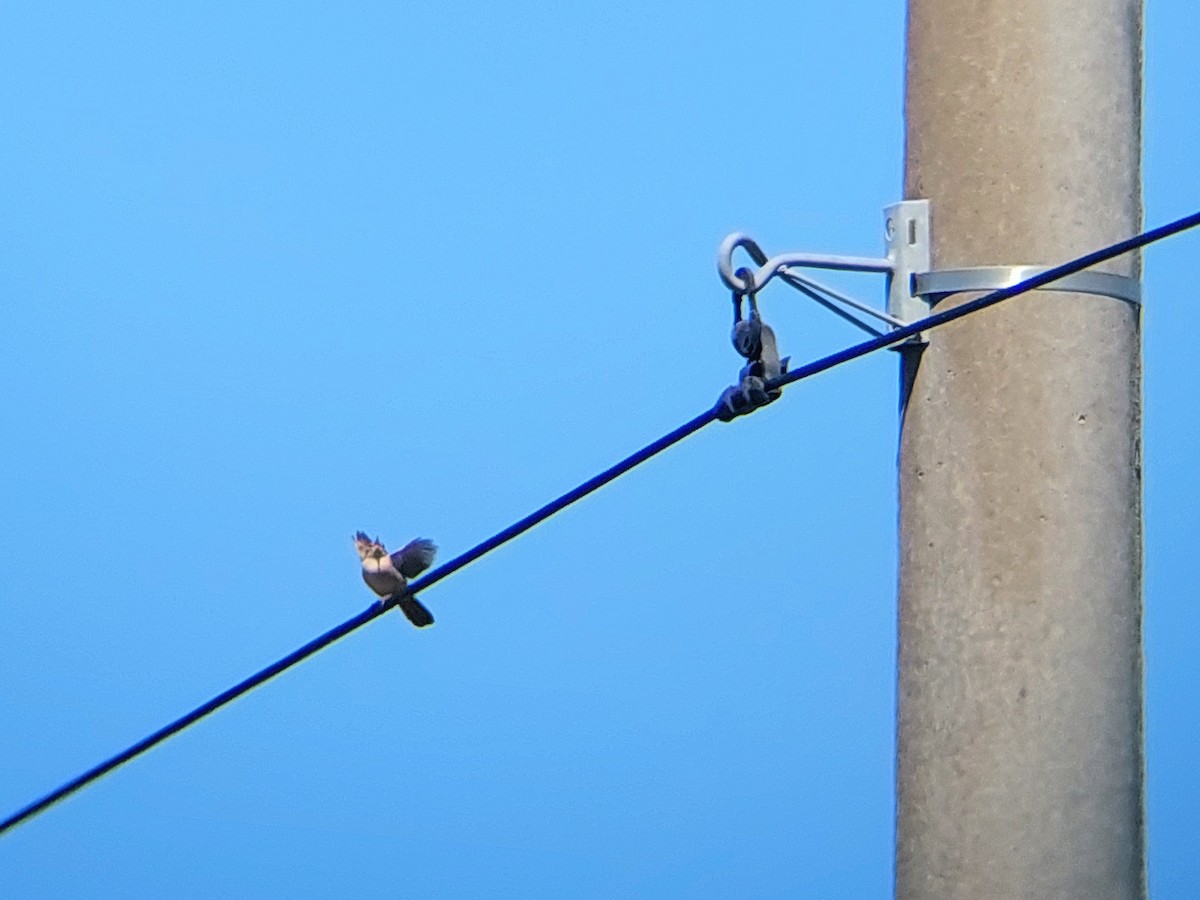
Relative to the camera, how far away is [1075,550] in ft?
4.06

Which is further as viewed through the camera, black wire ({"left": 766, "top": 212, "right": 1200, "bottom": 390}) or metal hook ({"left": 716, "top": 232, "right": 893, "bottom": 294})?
metal hook ({"left": 716, "top": 232, "right": 893, "bottom": 294})

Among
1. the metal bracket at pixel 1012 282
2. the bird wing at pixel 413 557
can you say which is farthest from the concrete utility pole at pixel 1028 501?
the bird wing at pixel 413 557

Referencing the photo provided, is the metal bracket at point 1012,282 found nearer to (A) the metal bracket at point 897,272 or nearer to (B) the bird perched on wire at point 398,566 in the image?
(A) the metal bracket at point 897,272

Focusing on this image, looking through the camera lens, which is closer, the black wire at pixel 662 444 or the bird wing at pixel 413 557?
the black wire at pixel 662 444

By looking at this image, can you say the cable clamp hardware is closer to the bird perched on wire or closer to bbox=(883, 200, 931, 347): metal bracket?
bbox=(883, 200, 931, 347): metal bracket

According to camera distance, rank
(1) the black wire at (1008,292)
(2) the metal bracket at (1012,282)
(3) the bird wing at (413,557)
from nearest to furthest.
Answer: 1. (1) the black wire at (1008,292)
2. (2) the metal bracket at (1012,282)
3. (3) the bird wing at (413,557)

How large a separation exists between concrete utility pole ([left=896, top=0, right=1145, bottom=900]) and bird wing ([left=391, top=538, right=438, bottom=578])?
1.05m

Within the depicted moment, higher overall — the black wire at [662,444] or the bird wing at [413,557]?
the bird wing at [413,557]

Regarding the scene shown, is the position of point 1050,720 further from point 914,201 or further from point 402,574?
point 402,574

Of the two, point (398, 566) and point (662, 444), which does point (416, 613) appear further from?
point (662, 444)

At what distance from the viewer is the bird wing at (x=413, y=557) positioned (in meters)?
2.26

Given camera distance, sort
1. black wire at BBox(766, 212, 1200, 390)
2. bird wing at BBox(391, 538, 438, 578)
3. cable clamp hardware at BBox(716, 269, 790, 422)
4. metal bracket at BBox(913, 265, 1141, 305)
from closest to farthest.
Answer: black wire at BBox(766, 212, 1200, 390)
metal bracket at BBox(913, 265, 1141, 305)
cable clamp hardware at BBox(716, 269, 790, 422)
bird wing at BBox(391, 538, 438, 578)

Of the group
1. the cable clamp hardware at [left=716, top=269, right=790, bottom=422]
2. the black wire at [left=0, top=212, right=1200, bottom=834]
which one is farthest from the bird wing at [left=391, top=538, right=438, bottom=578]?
the cable clamp hardware at [left=716, top=269, right=790, bottom=422]

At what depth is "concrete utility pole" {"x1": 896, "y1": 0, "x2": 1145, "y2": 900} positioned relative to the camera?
47.9 inches
